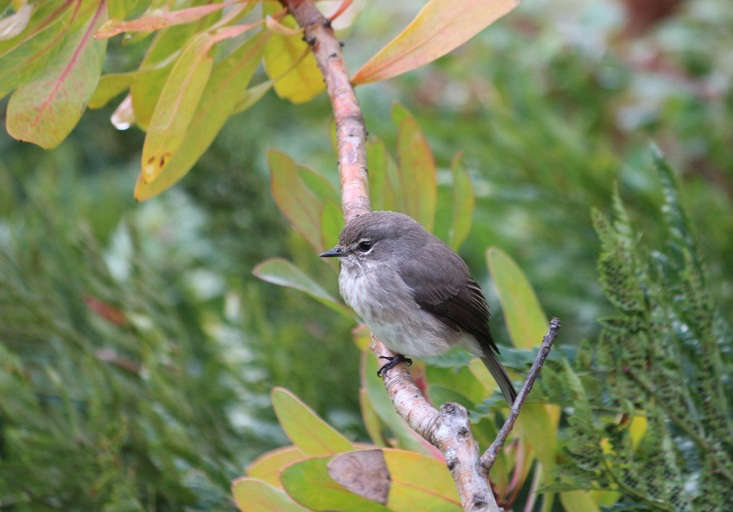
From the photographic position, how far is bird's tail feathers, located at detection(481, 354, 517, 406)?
146 centimetres

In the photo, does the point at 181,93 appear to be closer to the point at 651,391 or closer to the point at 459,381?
the point at 459,381

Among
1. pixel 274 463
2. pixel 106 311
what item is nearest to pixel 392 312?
pixel 274 463

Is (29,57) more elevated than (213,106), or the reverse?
(213,106)

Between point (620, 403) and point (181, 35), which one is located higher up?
point (181, 35)

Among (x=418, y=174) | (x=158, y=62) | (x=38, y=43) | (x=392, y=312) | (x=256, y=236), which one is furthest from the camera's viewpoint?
(x=256, y=236)

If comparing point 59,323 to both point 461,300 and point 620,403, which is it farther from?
point 620,403

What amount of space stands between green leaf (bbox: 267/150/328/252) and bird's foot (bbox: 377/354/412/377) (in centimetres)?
25

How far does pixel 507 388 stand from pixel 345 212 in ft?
1.30

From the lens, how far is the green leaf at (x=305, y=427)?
1362mm

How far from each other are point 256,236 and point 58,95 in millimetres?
1547

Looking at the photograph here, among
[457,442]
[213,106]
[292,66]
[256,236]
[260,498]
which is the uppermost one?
[256,236]

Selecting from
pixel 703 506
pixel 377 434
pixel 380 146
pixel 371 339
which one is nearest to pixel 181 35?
pixel 380 146

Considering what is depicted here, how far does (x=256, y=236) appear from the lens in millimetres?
2863

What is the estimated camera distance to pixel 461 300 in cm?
185
